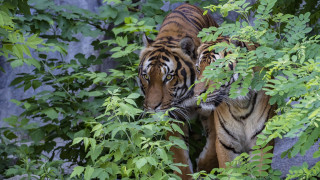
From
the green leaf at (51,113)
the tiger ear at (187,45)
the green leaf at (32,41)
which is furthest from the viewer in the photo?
the green leaf at (51,113)

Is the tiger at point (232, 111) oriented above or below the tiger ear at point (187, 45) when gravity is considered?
below

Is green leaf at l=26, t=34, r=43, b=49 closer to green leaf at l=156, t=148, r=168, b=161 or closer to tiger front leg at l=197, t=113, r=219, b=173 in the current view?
green leaf at l=156, t=148, r=168, b=161

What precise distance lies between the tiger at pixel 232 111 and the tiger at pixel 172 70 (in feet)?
0.60

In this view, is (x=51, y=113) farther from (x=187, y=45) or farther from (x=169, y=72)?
(x=187, y=45)

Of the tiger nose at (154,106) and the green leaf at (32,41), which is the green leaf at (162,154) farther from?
the green leaf at (32,41)

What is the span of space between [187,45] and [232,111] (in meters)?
0.67

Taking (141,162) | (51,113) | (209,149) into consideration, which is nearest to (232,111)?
(209,149)

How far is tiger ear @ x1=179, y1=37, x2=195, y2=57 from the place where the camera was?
4.36 metres

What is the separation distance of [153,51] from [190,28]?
42cm

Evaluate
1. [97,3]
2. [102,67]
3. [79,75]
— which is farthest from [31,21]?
[97,3]

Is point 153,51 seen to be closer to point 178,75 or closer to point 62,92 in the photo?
point 178,75

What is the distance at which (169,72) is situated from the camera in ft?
14.5

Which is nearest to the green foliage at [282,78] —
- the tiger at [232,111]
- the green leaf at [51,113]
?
the tiger at [232,111]

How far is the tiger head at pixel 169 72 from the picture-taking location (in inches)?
170
